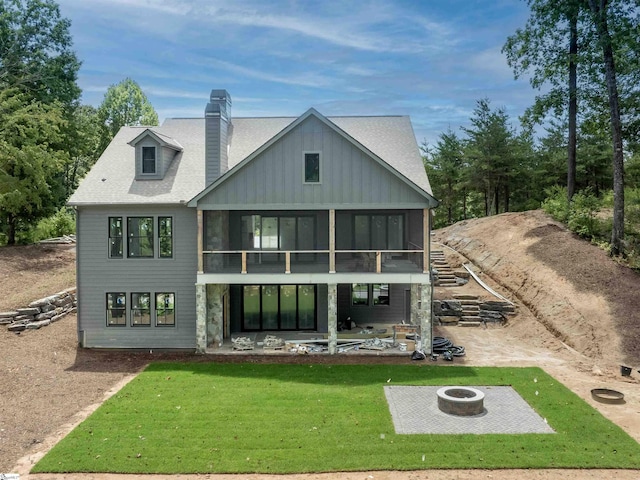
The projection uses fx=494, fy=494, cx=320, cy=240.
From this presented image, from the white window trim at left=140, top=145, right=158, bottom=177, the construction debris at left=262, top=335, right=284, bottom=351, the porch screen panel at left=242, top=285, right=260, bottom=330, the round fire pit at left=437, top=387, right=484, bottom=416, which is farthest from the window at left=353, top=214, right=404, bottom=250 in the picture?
the round fire pit at left=437, top=387, right=484, bottom=416

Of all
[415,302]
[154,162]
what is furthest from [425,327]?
[154,162]

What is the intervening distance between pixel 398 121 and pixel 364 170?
7507 millimetres

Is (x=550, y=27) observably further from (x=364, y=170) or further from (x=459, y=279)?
(x=364, y=170)

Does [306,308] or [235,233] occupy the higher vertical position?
[235,233]

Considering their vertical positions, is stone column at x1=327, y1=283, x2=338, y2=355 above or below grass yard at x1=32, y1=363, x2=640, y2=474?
above

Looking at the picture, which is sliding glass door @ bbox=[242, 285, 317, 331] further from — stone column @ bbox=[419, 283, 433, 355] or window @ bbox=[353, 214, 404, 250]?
stone column @ bbox=[419, 283, 433, 355]

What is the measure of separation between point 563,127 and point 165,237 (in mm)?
35600

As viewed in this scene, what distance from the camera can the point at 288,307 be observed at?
22.0 m

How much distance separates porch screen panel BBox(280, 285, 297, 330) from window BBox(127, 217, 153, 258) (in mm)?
5871

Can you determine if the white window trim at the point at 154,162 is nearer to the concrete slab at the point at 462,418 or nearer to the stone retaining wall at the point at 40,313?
the stone retaining wall at the point at 40,313

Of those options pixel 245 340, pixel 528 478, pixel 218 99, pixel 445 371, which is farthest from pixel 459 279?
pixel 528 478

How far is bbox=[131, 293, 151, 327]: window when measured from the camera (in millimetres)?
19938

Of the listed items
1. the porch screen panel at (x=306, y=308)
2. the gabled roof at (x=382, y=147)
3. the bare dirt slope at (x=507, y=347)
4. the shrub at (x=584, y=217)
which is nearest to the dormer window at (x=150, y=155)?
the gabled roof at (x=382, y=147)

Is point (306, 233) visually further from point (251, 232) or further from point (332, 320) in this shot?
point (332, 320)
